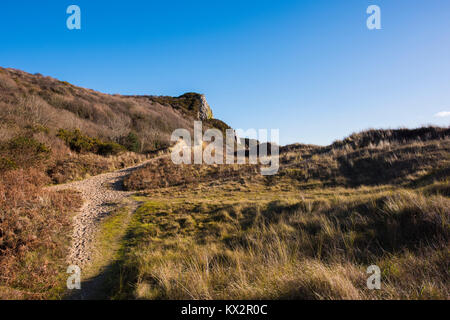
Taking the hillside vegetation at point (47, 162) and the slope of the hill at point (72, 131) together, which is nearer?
the hillside vegetation at point (47, 162)

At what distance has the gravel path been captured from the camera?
6.14 m

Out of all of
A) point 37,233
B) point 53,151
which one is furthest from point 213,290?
point 53,151

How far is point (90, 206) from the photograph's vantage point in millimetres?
10219

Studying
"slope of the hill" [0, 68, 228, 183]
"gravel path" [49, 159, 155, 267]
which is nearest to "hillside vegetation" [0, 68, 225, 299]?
"slope of the hill" [0, 68, 228, 183]

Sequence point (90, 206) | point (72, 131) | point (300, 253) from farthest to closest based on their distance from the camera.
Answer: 1. point (72, 131)
2. point (90, 206)
3. point (300, 253)

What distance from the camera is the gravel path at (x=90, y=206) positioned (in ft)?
20.1

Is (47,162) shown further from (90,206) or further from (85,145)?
(90,206)

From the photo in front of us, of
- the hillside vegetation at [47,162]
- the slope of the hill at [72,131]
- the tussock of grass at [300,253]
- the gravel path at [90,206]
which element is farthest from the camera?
the slope of the hill at [72,131]

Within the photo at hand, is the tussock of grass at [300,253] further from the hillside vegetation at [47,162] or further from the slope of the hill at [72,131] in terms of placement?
the slope of the hill at [72,131]

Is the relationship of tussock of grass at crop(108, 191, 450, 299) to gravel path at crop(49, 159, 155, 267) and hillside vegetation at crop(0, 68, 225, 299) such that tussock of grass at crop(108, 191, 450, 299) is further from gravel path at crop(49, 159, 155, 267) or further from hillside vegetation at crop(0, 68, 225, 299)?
hillside vegetation at crop(0, 68, 225, 299)

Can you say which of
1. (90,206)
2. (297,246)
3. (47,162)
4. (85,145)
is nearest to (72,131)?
(85,145)

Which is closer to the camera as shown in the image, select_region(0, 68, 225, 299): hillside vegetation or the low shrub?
select_region(0, 68, 225, 299): hillside vegetation

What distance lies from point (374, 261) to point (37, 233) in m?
9.17

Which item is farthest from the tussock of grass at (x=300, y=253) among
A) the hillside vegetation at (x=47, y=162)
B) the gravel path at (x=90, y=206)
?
the hillside vegetation at (x=47, y=162)
